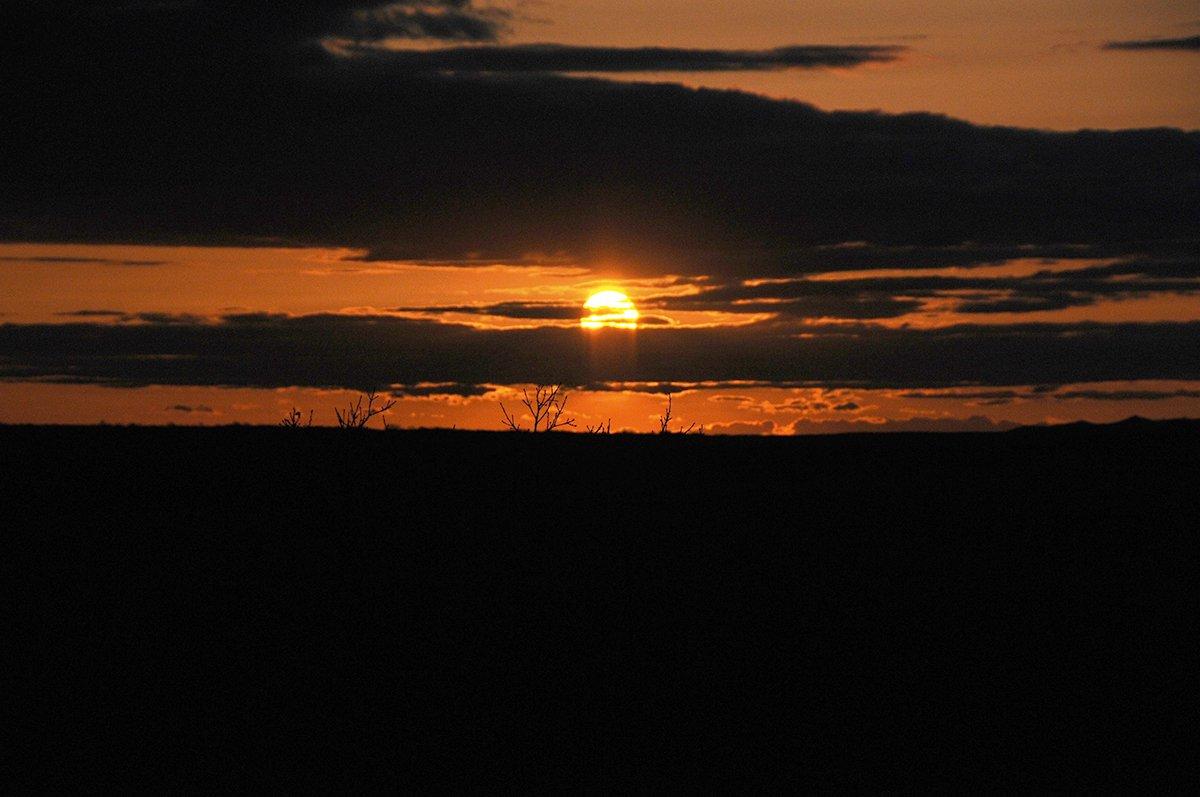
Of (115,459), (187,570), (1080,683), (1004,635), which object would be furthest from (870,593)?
(115,459)

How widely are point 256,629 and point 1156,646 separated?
7065 millimetres

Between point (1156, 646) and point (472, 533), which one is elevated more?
point (472, 533)

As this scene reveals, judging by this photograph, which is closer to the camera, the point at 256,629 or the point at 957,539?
the point at 256,629

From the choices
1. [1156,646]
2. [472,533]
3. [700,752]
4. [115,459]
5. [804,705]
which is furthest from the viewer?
[115,459]

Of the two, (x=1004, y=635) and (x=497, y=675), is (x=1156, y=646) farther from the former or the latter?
(x=497, y=675)

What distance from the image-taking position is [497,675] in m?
11.0

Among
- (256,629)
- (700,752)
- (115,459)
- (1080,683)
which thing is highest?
(115,459)

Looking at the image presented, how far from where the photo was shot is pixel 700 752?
9867 mm

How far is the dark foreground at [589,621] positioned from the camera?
9797mm

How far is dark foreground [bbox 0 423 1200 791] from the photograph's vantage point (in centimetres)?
980

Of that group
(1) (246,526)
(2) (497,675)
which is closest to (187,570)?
(1) (246,526)

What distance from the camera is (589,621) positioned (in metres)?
12.1

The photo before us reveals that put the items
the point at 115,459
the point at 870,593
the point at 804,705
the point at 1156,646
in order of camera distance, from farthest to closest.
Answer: the point at 115,459 < the point at 870,593 < the point at 1156,646 < the point at 804,705

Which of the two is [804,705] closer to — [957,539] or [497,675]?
[497,675]
